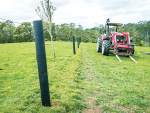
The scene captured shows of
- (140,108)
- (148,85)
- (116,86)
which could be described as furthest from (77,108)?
(148,85)

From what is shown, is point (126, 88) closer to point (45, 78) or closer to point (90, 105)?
point (90, 105)

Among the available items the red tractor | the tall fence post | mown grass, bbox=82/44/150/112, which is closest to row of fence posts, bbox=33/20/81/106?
the tall fence post

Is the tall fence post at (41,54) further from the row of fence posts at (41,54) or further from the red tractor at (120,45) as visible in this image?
the red tractor at (120,45)

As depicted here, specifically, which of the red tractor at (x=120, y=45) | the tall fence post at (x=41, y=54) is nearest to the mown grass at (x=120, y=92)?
the tall fence post at (x=41, y=54)

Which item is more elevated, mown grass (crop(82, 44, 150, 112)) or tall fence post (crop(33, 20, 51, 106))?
tall fence post (crop(33, 20, 51, 106))

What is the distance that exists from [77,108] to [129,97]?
5.11ft

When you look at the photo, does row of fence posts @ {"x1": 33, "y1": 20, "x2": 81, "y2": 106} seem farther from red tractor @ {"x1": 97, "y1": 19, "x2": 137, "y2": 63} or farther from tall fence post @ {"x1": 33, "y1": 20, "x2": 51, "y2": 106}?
red tractor @ {"x1": 97, "y1": 19, "x2": 137, "y2": 63}

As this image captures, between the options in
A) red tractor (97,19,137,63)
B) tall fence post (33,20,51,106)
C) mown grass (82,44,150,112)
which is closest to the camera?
tall fence post (33,20,51,106)

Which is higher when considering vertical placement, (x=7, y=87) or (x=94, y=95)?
(x=7, y=87)

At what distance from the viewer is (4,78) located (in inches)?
181

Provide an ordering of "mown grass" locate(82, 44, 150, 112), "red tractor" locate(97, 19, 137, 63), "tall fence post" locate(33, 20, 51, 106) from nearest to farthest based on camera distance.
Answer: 1. "tall fence post" locate(33, 20, 51, 106)
2. "mown grass" locate(82, 44, 150, 112)
3. "red tractor" locate(97, 19, 137, 63)

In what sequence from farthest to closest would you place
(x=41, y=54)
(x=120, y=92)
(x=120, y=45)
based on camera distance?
(x=120, y=45) < (x=120, y=92) < (x=41, y=54)

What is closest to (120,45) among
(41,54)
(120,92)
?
(120,92)

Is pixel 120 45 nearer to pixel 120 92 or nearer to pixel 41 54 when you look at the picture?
pixel 120 92
